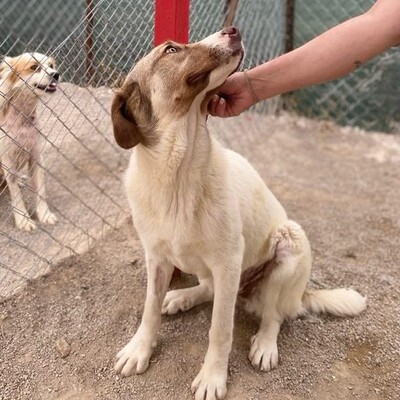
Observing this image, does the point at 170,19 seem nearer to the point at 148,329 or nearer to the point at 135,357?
the point at 148,329

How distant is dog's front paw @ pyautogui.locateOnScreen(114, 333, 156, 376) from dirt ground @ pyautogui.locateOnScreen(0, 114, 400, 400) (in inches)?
1.2

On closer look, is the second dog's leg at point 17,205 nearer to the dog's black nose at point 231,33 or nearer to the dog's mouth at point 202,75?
the dog's mouth at point 202,75

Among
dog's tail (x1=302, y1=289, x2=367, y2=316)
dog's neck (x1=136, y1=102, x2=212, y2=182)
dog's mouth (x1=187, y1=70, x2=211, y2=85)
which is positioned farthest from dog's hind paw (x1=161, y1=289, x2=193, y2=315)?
dog's mouth (x1=187, y1=70, x2=211, y2=85)

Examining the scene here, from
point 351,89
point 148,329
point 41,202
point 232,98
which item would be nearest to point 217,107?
point 232,98

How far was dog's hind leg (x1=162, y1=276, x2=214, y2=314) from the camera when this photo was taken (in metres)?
2.26

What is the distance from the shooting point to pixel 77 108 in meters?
2.27

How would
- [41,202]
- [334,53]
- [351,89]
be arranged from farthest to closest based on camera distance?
1. [351,89]
2. [41,202]
3. [334,53]

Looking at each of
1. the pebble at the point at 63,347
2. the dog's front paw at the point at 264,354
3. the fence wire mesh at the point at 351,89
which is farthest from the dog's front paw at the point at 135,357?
the fence wire mesh at the point at 351,89

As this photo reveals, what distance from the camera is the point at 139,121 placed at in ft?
5.46

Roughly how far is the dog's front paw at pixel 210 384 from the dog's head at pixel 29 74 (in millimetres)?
1342

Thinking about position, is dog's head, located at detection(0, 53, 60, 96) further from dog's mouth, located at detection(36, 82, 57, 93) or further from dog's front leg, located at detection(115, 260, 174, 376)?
dog's front leg, located at detection(115, 260, 174, 376)

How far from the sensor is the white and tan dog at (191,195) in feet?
5.37

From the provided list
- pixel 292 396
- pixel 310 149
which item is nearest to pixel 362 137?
pixel 310 149

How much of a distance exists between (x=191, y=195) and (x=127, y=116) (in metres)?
0.34
